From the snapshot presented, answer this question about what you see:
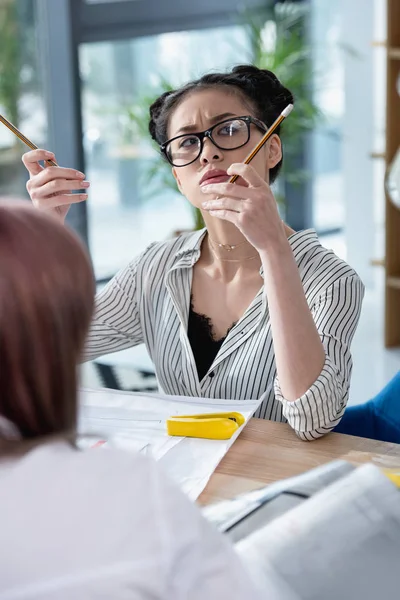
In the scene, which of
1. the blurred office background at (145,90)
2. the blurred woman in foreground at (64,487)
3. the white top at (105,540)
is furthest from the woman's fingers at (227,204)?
the blurred office background at (145,90)

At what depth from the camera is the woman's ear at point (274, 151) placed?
184 cm

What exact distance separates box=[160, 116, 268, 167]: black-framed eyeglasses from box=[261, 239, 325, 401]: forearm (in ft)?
1.14

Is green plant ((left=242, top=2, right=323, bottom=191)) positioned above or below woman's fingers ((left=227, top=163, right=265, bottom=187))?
above

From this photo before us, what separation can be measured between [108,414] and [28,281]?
2.72 feet

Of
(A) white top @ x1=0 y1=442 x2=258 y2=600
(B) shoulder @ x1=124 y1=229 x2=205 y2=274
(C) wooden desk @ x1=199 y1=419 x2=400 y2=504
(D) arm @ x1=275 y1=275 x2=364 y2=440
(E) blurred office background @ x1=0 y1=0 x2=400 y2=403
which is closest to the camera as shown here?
(A) white top @ x1=0 y1=442 x2=258 y2=600

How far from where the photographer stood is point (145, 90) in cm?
496

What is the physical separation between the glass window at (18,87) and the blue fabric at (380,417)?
3.13m

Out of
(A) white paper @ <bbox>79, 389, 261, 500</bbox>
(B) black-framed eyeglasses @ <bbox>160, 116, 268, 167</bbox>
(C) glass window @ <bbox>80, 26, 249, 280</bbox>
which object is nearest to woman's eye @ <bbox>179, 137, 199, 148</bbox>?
(B) black-framed eyeglasses @ <bbox>160, 116, 268, 167</bbox>

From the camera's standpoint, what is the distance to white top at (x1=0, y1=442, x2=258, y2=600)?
2.10ft

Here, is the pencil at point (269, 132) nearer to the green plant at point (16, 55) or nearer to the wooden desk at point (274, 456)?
the wooden desk at point (274, 456)

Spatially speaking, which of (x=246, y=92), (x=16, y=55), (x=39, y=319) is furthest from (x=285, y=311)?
(x=16, y=55)

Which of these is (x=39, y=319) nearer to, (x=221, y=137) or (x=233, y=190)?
(x=233, y=190)

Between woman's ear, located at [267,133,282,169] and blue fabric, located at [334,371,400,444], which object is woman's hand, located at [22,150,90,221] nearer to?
woman's ear, located at [267,133,282,169]

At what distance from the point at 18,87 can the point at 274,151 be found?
295cm
